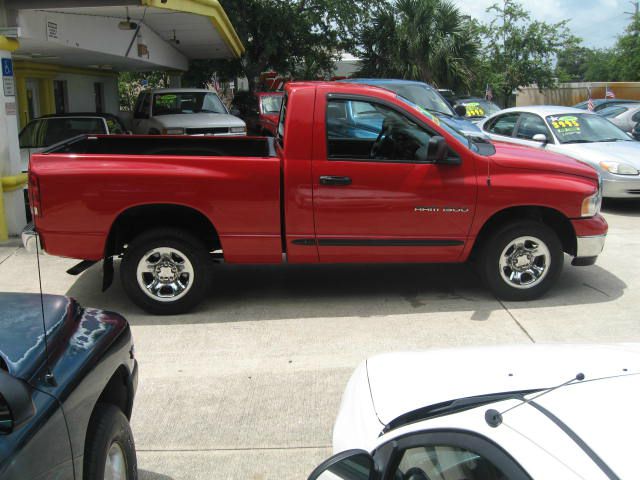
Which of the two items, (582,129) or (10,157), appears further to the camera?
(582,129)

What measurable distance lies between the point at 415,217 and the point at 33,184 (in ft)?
10.8

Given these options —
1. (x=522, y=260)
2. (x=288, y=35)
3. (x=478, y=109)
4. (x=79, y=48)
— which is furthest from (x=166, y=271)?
(x=288, y=35)

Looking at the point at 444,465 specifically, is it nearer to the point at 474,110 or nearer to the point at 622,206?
the point at 622,206

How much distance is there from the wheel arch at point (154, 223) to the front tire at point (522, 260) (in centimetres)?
248

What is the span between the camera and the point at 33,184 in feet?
19.3

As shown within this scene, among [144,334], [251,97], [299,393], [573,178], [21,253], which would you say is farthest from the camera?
[251,97]

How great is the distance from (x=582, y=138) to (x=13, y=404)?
1073 cm

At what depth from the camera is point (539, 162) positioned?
20.5ft

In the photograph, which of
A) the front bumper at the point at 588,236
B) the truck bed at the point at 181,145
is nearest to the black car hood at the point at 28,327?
the truck bed at the point at 181,145

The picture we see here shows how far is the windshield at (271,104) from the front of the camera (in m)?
17.8

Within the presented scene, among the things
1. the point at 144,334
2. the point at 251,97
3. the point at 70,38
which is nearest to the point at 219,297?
the point at 144,334

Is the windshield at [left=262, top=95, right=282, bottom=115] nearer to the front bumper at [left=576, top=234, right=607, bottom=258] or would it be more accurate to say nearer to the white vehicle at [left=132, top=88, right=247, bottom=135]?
the white vehicle at [left=132, top=88, right=247, bottom=135]

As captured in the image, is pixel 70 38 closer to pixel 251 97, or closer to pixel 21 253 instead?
pixel 21 253

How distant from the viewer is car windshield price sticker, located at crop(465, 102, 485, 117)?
18.8m
